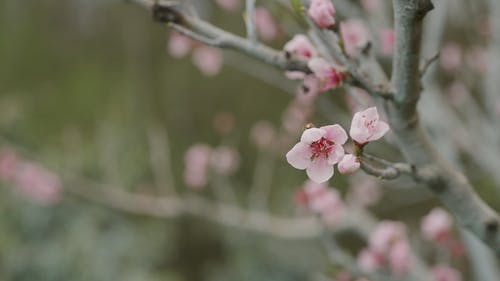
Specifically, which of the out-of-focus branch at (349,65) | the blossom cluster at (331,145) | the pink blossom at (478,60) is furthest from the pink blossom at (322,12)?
the pink blossom at (478,60)

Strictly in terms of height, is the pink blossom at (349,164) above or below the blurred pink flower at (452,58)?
above

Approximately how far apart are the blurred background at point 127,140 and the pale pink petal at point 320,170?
72.5 inches

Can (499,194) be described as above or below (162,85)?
above

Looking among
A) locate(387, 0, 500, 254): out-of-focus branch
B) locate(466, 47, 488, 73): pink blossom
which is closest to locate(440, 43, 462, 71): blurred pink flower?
locate(466, 47, 488, 73): pink blossom

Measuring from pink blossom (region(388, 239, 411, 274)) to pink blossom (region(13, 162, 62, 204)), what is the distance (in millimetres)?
2017

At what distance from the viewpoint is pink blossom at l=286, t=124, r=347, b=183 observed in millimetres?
535

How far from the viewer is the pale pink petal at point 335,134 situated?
525 millimetres

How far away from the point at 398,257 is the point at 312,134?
82cm

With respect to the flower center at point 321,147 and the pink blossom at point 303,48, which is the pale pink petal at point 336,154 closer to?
the flower center at point 321,147

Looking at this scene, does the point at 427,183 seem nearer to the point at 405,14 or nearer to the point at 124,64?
the point at 405,14

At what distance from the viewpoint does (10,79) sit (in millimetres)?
4285

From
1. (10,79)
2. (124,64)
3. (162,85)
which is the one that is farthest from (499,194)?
(10,79)

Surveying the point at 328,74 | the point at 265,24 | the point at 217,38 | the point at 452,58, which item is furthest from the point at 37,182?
the point at 328,74

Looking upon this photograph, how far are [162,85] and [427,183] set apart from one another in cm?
370
